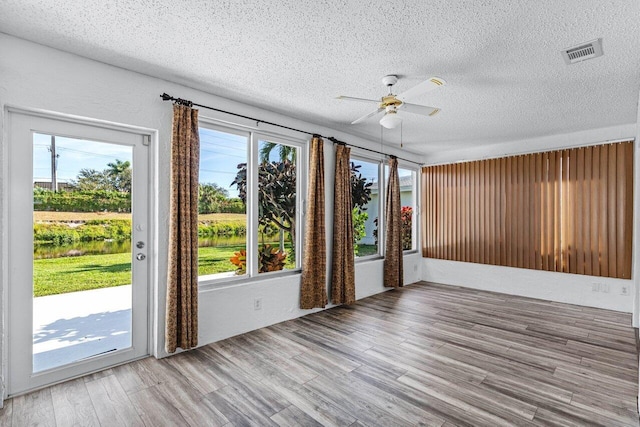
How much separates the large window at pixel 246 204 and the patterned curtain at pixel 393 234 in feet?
6.19

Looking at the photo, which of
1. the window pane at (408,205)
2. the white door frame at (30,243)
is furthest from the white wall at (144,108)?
the window pane at (408,205)

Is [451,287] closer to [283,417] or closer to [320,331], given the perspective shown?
[320,331]

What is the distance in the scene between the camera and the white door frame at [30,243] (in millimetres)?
2271

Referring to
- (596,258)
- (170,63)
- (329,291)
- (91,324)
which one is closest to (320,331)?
(329,291)

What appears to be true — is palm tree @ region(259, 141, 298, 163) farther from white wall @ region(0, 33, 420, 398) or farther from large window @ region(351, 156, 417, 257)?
large window @ region(351, 156, 417, 257)

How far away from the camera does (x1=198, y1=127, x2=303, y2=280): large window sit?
11.2 ft

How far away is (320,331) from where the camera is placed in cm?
361

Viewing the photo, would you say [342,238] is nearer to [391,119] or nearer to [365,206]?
[365,206]

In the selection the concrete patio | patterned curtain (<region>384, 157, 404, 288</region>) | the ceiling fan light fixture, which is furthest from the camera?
patterned curtain (<region>384, 157, 404, 288</region>)

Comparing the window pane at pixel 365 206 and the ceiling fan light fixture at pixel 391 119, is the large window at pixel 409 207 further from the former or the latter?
the ceiling fan light fixture at pixel 391 119

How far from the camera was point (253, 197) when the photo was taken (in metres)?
3.73

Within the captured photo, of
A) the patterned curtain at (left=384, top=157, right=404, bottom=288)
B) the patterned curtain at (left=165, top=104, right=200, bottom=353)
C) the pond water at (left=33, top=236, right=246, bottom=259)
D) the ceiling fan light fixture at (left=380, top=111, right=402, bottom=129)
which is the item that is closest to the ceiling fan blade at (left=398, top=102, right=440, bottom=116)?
the ceiling fan light fixture at (left=380, top=111, right=402, bottom=129)

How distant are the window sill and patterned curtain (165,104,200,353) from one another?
1.00 ft

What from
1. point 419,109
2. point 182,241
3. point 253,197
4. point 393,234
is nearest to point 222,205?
point 253,197
